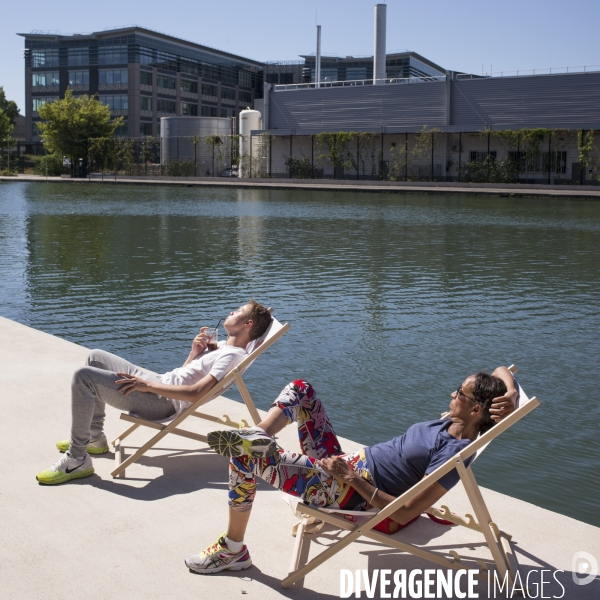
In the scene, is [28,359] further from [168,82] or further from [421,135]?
[168,82]

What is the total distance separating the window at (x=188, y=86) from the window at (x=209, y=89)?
1.74 metres

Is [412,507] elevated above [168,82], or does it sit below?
below

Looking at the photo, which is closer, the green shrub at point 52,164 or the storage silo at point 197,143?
the storage silo at point 197,143

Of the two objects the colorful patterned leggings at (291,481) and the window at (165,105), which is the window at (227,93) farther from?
the colorful patterned leggings at (291,481)

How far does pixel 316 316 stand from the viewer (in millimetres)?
11406

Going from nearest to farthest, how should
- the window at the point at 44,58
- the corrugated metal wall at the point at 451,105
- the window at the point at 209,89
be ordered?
the corrugated metal wall at the point at 451,105 → the window at the point at 44,58 → the window at the point at 209,89

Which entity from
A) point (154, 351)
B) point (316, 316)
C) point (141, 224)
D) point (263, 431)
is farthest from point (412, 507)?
point (141, 224)

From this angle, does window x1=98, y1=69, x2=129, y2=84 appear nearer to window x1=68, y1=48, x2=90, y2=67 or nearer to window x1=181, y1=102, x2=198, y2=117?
window x1=68, y1=48, x2=90, y2=67

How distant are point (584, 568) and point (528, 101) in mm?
57138

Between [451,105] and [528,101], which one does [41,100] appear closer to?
[451,105]

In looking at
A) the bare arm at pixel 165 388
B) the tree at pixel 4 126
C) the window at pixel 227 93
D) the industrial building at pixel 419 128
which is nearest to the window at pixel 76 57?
the tree at pixel 4 126

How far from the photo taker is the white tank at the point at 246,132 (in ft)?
217

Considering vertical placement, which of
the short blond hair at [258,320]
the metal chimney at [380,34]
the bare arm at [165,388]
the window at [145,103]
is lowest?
the bare arm at [165,388]

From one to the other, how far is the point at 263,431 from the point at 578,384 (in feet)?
17.8
